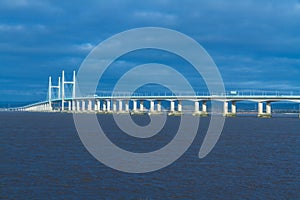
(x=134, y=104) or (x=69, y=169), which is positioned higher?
(x=134, y=104)

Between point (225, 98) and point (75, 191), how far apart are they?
114 m

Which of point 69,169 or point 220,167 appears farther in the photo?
point 220,167

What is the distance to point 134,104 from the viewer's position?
17288 cm

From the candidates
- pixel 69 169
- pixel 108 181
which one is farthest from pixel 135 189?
pixel 69 169

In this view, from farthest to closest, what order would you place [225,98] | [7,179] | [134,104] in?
[134,104], [225,98], [7,179]

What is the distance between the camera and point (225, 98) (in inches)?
5226

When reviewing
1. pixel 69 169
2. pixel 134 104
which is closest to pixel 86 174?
pixel 69 169

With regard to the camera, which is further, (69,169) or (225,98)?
(225,98)

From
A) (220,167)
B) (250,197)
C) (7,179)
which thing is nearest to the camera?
(250,197)

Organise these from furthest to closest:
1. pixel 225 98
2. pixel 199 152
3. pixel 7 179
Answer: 1. pixel 225 98
2. pixel 199 152
3. pixel 7 179

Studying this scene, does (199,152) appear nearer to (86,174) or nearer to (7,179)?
(86,174)

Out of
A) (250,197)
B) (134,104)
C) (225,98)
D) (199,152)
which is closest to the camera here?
(250,197)

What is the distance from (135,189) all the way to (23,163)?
10.2m

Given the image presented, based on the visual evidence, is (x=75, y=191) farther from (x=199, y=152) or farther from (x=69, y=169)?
(x=199, y=152)
